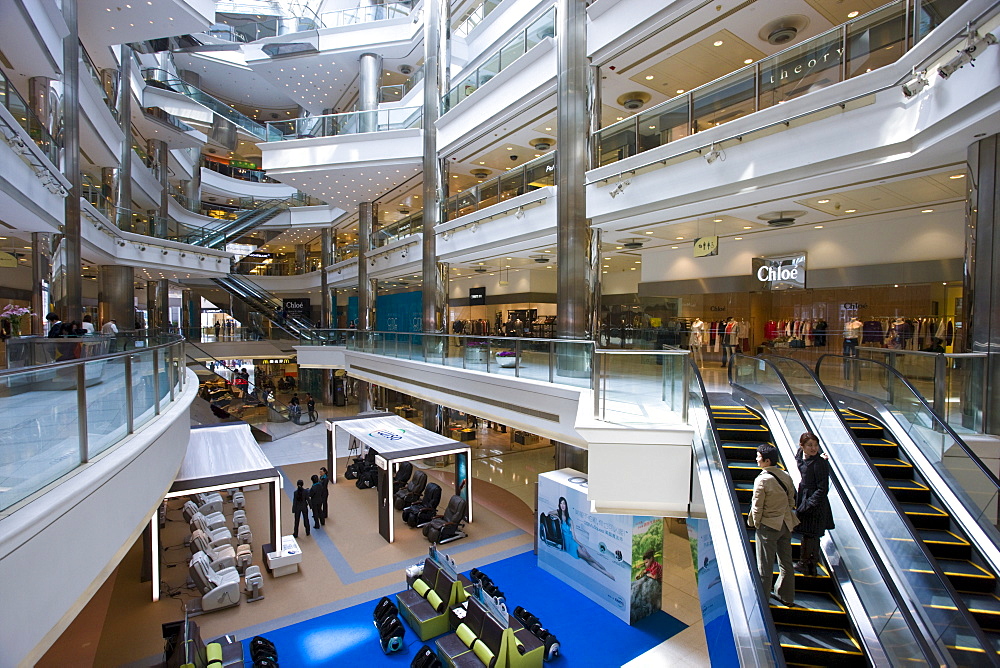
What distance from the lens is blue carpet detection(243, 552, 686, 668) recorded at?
7574 millimetres

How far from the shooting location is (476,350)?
12102mm

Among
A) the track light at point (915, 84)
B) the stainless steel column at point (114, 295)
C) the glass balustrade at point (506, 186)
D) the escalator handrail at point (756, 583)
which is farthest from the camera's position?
the stainless steel column at point (114, 295)

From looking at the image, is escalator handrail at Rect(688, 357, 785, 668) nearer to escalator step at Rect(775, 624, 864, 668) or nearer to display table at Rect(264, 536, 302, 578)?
escalator step at Rect(775, 624, 864, 668)

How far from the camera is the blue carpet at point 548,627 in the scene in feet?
24.8

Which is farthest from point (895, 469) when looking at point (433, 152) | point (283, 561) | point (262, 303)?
point (262, 303)

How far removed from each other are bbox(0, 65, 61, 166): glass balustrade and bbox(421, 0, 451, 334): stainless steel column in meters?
10.0

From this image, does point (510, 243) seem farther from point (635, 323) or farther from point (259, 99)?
point (259, 99)

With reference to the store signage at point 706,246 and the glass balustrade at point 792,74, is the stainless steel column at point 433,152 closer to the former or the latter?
the glass balustrade at point 792,74

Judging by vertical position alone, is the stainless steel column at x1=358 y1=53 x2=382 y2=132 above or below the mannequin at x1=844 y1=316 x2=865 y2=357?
above

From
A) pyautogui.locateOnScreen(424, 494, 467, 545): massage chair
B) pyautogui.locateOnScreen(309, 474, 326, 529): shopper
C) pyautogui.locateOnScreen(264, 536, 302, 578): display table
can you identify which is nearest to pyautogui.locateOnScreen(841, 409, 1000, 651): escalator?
pyautogui.locateOnScreen(424, 494, 467, 545): massage chair

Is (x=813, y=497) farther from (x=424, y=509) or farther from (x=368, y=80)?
(x=368, y=80)

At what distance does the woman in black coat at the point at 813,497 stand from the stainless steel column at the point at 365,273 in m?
21.7

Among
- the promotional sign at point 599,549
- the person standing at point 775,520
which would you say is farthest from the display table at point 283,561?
the person standing at point 775,520

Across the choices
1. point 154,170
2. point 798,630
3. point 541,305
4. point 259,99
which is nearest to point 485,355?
point 798,630
